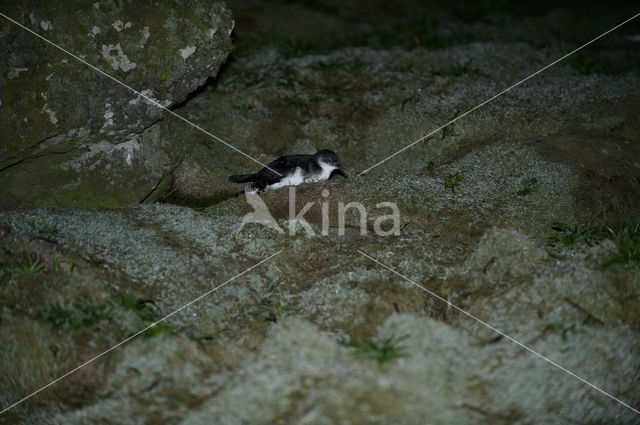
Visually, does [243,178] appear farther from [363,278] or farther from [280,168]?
[363,278]

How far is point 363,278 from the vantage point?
5.19m

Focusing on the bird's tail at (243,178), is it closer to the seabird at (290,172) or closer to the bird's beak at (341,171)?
the seabird at (290,172)

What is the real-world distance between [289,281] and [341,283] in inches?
24.9

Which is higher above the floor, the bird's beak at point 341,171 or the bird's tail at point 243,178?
the bird's tail at point 243,178

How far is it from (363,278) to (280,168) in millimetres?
2415

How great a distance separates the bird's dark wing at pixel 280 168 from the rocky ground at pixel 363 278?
0.82 feet

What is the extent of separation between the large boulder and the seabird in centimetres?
150

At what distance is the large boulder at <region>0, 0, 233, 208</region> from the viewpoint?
223 inches

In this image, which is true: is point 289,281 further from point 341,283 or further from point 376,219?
point 376,219

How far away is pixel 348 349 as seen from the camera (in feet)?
13.9

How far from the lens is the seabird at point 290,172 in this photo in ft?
22.7

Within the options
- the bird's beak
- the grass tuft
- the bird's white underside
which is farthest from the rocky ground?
the bird's beak

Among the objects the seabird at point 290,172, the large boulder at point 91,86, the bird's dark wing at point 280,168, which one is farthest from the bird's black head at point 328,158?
the large boulder at point 91,86

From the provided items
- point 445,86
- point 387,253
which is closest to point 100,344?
point 387,253
